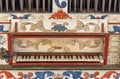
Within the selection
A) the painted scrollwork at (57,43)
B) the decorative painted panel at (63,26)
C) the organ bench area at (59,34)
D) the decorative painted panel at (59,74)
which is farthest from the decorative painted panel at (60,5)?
the decorative painted panel at (59,74)

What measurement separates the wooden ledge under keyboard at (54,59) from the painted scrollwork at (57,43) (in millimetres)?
78

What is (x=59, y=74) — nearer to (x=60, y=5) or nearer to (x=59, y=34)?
(x=59, y=34)

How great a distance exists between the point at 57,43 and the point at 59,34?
117mm

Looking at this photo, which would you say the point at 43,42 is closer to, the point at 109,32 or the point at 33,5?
the point at 33,5

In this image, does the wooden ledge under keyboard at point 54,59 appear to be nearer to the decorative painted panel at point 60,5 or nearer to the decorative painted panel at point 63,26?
the decorative painted panel at point 63,26

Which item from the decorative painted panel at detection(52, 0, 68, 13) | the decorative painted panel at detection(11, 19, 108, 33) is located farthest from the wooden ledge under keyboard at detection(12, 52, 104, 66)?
the decorative painted panel at detection(52, 0, 68, 13)

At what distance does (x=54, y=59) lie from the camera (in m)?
2.57

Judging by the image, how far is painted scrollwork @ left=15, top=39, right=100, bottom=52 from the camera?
2.60m

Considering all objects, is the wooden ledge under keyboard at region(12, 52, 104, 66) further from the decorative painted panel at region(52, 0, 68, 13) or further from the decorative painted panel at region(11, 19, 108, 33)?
the decorative painted panel at region(52, 0, 68, 13)

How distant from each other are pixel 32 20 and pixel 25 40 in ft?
0.65

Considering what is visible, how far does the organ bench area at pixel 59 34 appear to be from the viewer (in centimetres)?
255

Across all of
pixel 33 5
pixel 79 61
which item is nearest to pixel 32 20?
pixel 33 5

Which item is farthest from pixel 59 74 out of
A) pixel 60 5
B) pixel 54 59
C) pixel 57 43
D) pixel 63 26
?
pixel 60 5

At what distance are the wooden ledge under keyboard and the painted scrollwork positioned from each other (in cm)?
8
